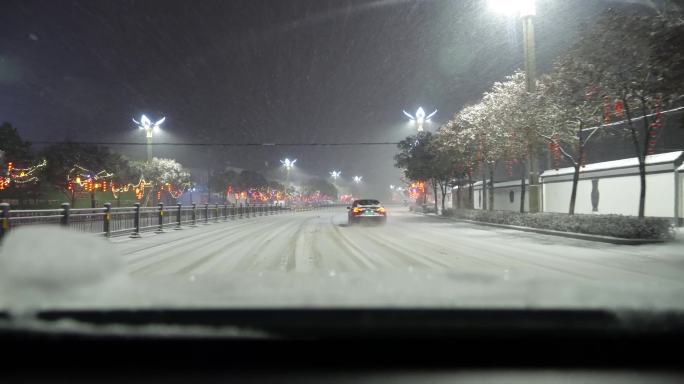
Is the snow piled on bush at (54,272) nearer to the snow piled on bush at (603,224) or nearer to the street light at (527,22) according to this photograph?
the snow piled on bush at (603,224)

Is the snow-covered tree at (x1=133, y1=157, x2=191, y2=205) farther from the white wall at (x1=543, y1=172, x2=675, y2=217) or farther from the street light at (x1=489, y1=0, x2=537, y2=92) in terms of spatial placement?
the street light at (x1=489, y1=0, x2=537, y2=92)

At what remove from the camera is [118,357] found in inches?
103

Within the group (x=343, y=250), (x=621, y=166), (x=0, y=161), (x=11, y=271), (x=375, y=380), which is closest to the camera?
(x=375, y=380)

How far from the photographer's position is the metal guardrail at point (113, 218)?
13.2 metres

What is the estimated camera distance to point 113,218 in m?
17.9

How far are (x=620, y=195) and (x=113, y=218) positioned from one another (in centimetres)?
2485

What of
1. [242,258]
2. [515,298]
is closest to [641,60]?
[242,258]

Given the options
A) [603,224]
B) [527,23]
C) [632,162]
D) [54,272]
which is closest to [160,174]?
[527,23]

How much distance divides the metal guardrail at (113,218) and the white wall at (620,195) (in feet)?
76.2

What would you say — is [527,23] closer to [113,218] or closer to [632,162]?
[632,162]

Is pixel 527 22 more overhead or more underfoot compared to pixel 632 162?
more overhead

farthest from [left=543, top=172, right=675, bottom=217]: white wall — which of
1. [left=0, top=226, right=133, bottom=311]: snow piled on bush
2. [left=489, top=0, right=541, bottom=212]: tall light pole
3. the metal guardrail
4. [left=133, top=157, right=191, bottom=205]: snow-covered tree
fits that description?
[left=133, top=157, right=191, bottom=205]: snow-covered tree

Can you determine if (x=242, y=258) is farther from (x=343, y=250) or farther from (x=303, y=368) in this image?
(x=303, y=368)

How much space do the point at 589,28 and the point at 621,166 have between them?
12603mm
